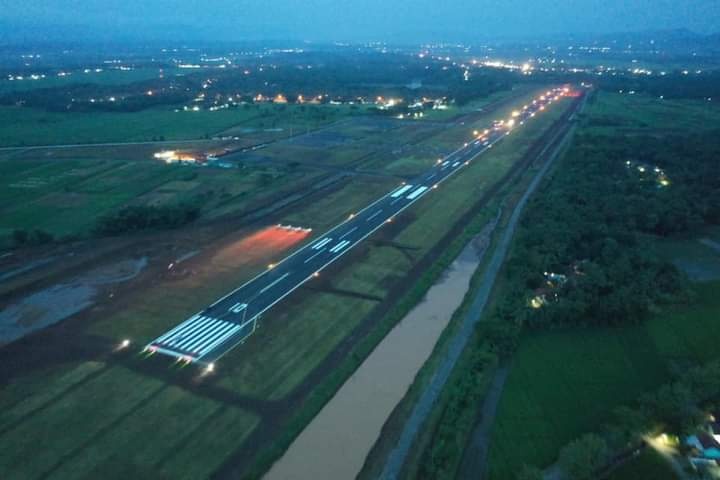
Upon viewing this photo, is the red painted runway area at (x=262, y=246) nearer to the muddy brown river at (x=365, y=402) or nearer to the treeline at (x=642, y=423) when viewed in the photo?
the muddy brown river at (x=365, y=402)

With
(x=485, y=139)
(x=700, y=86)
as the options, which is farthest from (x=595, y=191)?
(x=700, y=86)

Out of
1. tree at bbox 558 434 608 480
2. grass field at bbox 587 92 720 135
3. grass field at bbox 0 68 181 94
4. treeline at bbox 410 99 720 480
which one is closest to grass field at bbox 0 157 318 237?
treeline at bbox 410 99 720 480

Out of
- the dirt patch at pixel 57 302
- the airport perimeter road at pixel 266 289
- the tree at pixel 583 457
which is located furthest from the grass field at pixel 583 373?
the dirt patch at pixel 57 302

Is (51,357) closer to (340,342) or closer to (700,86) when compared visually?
(340,342)

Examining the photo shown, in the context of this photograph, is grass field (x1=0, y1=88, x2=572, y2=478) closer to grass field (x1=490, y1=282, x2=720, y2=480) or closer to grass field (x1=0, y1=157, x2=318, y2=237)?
grass field (x1=490, y1=282, x2=720, y2=480)

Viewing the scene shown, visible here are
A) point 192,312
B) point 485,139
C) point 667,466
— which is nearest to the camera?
point 667,466

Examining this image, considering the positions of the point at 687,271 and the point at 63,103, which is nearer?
the point at 687,271
